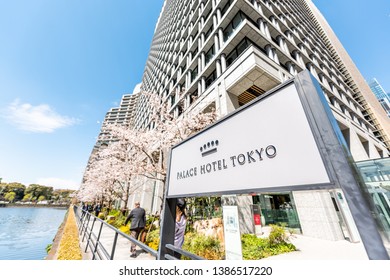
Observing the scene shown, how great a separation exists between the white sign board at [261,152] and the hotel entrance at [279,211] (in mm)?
10815

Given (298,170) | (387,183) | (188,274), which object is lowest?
A: (188,274)

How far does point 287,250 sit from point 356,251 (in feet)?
8.28

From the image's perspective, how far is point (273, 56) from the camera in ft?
38.1

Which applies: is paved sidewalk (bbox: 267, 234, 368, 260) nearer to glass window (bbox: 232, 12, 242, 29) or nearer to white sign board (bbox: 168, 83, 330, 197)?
white sign board (bbox: 168, 83, 330, 197)

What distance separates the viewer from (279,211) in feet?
34.1

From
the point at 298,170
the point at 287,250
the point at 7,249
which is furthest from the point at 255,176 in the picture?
the point at 7,249

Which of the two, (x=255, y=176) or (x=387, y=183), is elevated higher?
(x=387, y=183)

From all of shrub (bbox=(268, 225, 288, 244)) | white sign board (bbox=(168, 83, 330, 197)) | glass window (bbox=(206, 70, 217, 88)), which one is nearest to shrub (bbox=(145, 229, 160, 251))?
shrub (bbox=(268, 225, 288, 244))

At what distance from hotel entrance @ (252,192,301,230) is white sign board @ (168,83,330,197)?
1081cm

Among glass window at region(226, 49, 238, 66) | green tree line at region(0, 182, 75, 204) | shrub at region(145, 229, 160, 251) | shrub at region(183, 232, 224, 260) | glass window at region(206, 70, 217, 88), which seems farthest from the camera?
green tree line at region(0, 182, 75, 204)

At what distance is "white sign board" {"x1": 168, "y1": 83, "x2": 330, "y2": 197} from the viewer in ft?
2.51

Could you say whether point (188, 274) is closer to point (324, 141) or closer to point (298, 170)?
point (298, 170)

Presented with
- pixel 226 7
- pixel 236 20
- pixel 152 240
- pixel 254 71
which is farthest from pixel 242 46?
pixel 152 240

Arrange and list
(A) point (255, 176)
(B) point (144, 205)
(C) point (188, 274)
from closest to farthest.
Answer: (A) point (255, 176), (C) point (188, 274), (B) point (144, 205)
